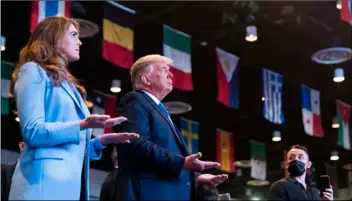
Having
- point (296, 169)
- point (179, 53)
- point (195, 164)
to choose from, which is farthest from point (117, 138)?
point (179, 53)

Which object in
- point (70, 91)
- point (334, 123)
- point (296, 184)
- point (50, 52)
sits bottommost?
point (296, 184)

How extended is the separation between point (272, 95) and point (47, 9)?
214 inches

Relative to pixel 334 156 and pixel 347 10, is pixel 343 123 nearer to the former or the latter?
pixel 334 156

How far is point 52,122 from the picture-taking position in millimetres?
2363

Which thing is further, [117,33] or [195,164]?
[117,33]

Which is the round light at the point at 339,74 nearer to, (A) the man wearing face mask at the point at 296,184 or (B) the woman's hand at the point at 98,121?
(A) the man wearing face mask at the point at 296,184

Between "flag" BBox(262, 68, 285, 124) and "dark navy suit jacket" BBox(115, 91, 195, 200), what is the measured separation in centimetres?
951

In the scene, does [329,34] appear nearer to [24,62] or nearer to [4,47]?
[4,47]

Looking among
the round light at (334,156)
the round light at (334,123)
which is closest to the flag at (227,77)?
the round light at (334,123)

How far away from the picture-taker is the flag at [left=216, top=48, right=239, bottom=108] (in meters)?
11.6

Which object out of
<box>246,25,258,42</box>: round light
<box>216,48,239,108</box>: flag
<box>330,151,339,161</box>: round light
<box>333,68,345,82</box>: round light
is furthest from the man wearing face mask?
<box>330,151,339,161</box>: round light

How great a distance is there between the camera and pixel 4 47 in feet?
35.9

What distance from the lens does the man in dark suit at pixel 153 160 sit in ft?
9.04

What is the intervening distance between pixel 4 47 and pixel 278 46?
509cm
